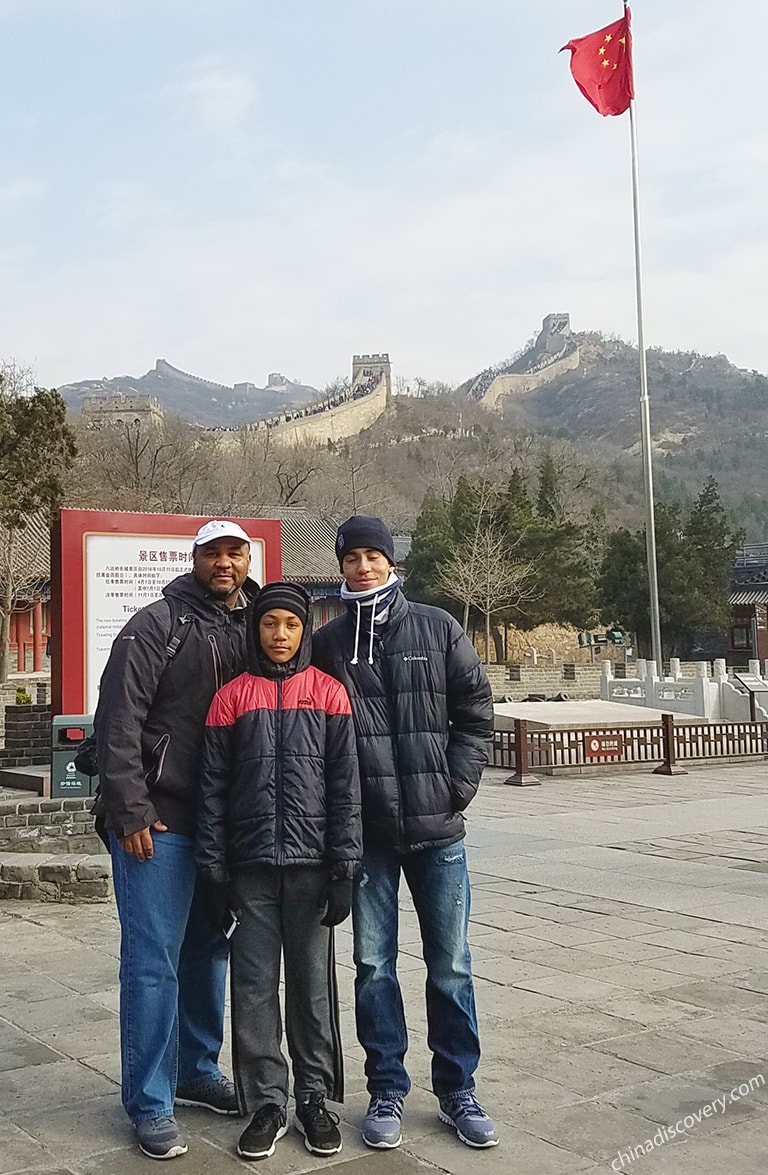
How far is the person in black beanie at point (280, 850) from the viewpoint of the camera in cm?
325

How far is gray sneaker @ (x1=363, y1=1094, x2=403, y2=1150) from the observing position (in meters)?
3.24

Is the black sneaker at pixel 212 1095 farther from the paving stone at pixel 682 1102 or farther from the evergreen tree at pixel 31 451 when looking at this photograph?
the evergreen tree at pixel 31 451

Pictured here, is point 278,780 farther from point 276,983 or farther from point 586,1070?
point 586,1070

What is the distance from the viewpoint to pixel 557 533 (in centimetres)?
3944

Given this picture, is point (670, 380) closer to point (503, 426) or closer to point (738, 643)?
point (503, 426)

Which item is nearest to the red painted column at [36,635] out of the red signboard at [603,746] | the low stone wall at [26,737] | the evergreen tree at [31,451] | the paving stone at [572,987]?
the evergreen tree at [31,451]

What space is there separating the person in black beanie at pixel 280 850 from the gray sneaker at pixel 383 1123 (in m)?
0.10

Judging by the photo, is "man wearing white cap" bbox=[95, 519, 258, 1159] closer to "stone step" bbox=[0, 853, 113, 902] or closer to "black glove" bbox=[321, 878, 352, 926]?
"black glove" bbox=[321, 878, 352, 926]

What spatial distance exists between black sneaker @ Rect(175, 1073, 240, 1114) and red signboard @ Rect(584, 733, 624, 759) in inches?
471

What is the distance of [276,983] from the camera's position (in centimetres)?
339

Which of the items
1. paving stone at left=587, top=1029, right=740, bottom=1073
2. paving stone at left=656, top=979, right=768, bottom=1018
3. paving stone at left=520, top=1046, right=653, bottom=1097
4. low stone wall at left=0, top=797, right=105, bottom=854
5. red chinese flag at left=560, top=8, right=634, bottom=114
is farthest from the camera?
red chinese flag at left=560, top=8, right=634, bottom=114

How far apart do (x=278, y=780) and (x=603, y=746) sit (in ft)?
41.0

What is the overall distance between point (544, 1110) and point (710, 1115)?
493 millimetres

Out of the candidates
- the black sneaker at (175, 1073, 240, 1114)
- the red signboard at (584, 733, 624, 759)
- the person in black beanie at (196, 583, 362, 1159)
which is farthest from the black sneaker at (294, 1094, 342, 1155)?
the red signboard at (584, 733, 624, 759)
